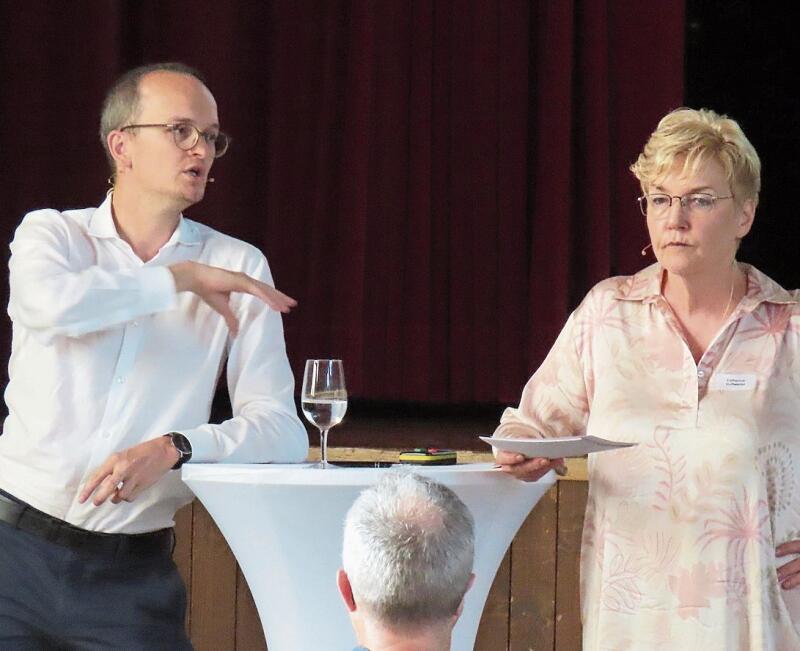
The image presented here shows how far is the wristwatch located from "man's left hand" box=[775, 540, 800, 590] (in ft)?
3.24

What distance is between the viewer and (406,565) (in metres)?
1.35

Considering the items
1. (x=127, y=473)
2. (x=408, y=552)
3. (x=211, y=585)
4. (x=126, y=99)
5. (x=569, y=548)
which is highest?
(x=126, y=99)

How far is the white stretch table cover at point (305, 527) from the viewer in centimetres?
210

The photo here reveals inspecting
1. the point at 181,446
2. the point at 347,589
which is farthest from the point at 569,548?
the point at 347,589

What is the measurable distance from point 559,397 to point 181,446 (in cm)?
69

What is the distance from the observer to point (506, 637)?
11.0 feet

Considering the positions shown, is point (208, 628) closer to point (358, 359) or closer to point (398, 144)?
point (358, 359)

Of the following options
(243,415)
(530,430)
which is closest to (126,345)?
(243,415)

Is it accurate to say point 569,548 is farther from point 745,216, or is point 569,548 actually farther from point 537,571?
point 745,216

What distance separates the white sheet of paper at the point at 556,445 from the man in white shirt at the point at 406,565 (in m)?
0.62

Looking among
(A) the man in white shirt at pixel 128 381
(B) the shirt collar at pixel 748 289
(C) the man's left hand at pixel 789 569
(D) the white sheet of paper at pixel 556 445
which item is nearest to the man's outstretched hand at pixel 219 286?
(A) the man in white shirt at pixel 128 381

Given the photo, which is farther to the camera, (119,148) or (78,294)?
(119,148)

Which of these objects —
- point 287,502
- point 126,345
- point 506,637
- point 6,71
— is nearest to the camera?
point 287,502

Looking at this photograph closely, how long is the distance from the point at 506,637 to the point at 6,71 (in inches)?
111
